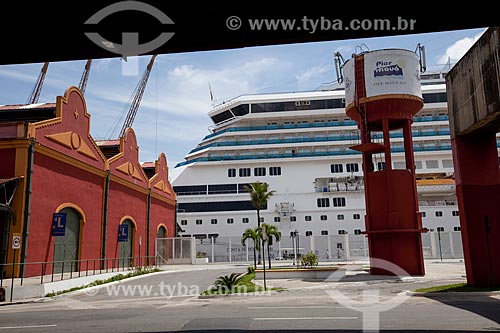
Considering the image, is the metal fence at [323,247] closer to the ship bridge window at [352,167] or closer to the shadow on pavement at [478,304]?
the ship bridge window at [352,167]

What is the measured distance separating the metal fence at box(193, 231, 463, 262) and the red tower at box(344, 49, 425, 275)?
1848 centimetres

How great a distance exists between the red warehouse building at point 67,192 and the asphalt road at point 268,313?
4736 mm

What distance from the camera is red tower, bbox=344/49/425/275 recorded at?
2358cm

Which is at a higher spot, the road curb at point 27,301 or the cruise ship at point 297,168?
the cruise ship at point 297,168

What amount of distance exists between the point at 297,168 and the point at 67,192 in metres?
34.0

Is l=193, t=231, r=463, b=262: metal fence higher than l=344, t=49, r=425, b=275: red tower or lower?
lower

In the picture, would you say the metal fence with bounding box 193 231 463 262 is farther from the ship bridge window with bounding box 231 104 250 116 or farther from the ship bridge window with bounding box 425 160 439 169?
the ship bridge window with bounding box 231 104 250 116

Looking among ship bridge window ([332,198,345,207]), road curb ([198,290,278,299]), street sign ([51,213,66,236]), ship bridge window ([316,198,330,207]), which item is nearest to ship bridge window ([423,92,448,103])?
ship bridge window ([332,198,345,207])

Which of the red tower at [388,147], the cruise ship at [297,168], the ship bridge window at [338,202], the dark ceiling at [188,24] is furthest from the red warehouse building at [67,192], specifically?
the ship bridge window at [338,202]

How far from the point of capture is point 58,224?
21906mm

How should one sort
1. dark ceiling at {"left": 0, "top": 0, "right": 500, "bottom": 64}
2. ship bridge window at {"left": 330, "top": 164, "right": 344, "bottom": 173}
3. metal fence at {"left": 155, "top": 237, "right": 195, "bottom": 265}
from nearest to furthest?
dark ceiling at {"left": 0, "top": 0, "right": 500, "bottom": 64} < metal fence at {"left": 155, "top": 237, "right": 195, "bottom": 265} < ship bridge window at {"left": 330, "top": 164, "right": 344, "bottom": 173}

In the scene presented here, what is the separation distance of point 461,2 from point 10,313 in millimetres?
13885

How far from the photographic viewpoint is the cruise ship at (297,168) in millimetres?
50438

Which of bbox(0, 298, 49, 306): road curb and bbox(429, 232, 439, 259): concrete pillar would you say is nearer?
bbox(0, 298, 49, 306): road curb
